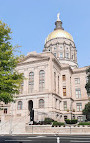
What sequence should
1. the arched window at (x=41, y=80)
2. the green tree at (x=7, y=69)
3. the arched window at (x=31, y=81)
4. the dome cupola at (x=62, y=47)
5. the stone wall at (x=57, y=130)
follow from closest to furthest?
the green tree at (x=7, y=69), the stone wall at (x=57, y=130), the arched window at (x=41, y=80), the arched window at (x=31, y=81), the dome cupola at (x=62, y=47)

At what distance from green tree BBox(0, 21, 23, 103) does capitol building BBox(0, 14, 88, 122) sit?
22561 mm

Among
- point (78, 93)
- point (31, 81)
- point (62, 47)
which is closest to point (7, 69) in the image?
point (31, 81)

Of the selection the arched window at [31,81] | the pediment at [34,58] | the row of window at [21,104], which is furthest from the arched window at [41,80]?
the pediment at [34,58]

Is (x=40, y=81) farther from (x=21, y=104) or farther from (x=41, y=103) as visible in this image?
(x=21, y=104)

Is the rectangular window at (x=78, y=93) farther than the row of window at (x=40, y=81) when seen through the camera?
Yes

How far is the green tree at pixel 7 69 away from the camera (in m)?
14.2

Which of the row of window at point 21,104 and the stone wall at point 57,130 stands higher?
the row of window at point 21,104

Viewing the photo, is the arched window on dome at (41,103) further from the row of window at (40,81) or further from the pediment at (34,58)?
the pediment at (34,58)

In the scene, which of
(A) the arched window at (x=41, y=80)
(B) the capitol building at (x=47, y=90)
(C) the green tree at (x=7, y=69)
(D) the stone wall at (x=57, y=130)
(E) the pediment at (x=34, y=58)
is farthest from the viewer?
(E) the pediment at (x=34, y=58)

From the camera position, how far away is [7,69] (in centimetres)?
1566

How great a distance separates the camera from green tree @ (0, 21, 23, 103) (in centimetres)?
1415

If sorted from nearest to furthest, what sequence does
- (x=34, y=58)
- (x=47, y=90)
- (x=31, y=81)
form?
(x=47, y=90), (x=31, y=81), (x=34, y=58)

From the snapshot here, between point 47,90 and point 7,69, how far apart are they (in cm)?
2598

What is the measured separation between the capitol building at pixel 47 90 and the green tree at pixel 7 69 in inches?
888
